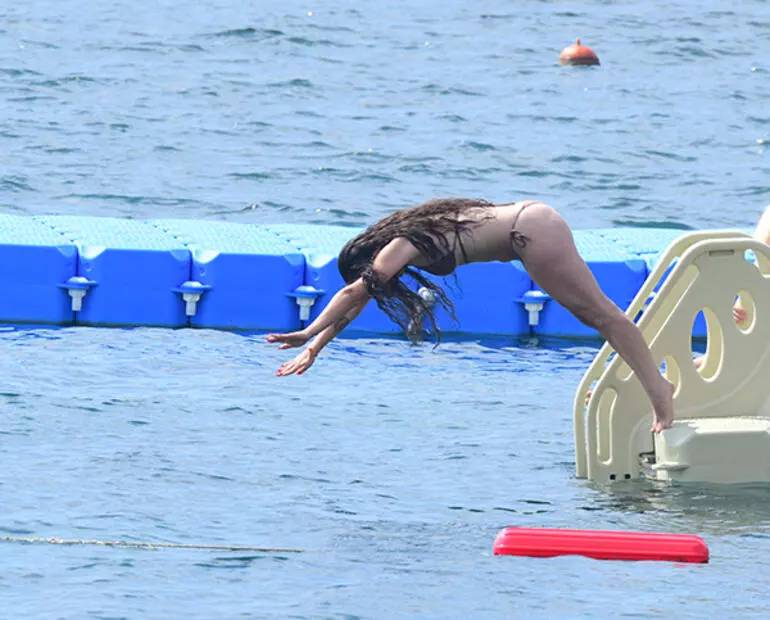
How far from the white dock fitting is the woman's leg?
0.89ft

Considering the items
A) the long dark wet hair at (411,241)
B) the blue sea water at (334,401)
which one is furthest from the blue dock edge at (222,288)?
the long dark wet hair at (411,241)

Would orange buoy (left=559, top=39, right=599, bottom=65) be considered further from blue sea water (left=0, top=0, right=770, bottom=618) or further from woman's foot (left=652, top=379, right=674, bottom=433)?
woman's foot (left=652, top=379, right=674, bottom=433)

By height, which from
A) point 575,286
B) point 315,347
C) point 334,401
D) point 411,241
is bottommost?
point 334,401

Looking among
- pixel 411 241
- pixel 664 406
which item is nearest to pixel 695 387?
pixel 664 406

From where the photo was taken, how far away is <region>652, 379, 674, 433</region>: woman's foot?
8.21 metres

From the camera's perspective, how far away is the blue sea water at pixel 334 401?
277 inches

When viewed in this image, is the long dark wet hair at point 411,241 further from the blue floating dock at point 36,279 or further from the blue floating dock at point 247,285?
the blue floating dock at point 36,279

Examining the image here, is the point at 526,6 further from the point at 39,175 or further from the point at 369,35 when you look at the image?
the point at 39,175

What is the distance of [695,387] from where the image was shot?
344 inches

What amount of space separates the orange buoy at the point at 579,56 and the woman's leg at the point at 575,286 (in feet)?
66.6

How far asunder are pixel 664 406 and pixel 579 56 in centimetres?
2029

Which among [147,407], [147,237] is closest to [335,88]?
[147,237]

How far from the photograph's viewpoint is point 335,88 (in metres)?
26.1

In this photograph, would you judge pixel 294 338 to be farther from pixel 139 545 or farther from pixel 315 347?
pixel 139 545
